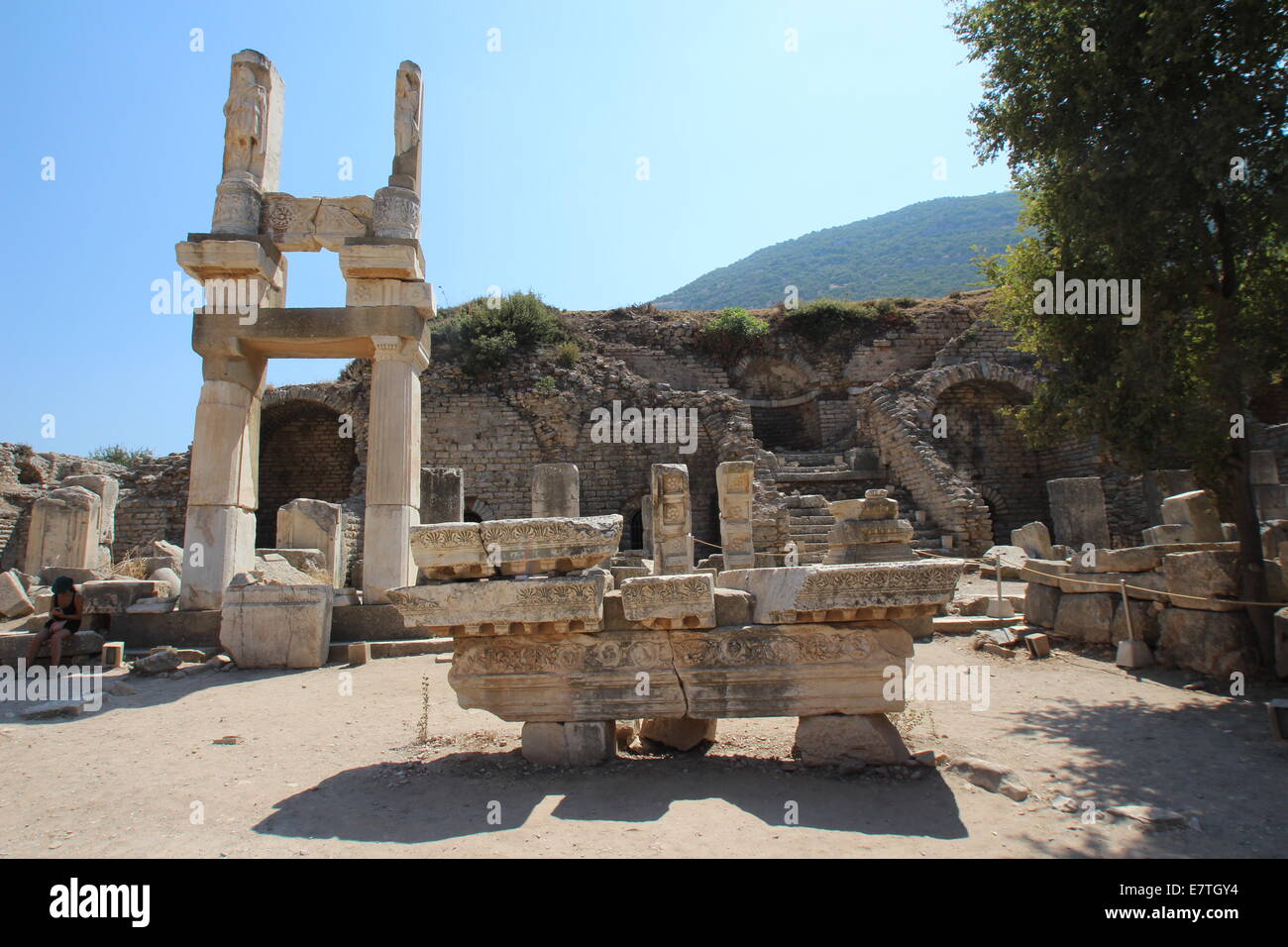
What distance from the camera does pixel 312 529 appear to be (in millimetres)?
11656

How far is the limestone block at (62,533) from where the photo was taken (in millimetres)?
11742

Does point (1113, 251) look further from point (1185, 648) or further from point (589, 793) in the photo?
point (589, 793)

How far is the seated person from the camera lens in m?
7.30

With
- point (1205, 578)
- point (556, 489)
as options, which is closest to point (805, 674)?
point (1205, 578)

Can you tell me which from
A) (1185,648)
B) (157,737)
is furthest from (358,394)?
(1185,648)

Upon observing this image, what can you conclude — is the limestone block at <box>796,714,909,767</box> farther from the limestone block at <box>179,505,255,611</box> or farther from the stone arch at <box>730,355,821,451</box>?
the stone arch at <box>730,355,821,451</box>

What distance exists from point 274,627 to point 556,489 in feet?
20.1

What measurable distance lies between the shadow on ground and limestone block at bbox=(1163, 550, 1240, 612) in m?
4.31

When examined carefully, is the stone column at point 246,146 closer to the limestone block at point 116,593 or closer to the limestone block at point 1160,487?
the limestone block at point 116,593

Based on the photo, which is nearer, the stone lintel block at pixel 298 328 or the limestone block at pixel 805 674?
the limestone block at pixel 805 674

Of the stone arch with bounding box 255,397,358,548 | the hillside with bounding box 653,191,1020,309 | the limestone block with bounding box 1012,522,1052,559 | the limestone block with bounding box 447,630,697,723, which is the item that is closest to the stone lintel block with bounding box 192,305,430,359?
the limestone block with bounding box 447,630,697,723

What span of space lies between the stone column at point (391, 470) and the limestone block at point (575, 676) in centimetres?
493

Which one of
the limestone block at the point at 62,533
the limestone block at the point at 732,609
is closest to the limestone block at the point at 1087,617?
the limestone block at the point at 732,609

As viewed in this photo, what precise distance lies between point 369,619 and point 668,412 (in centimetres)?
1226
